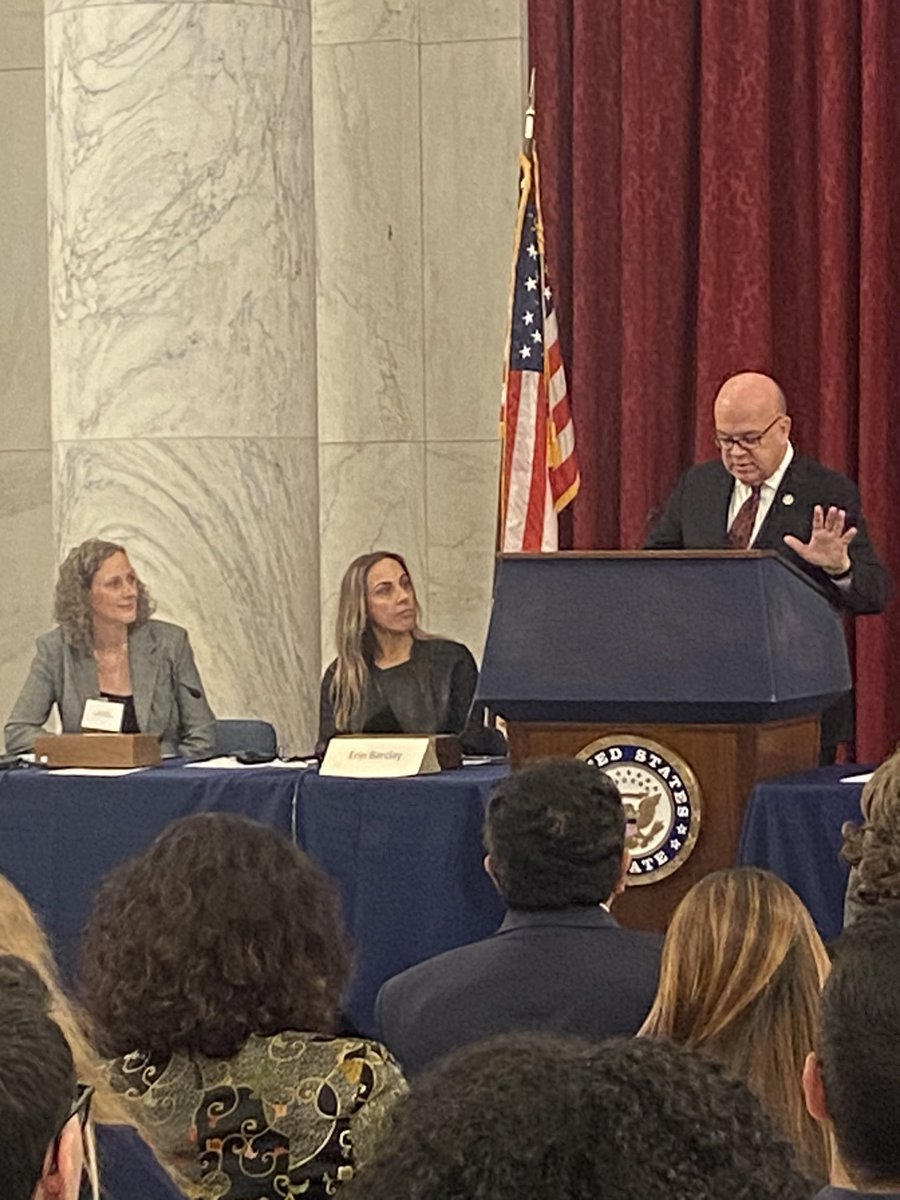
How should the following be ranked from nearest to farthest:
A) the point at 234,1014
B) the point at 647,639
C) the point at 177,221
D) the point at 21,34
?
the point at 234,1014 → the point at 647,639 → the point at 177,221 → the point at 21,34

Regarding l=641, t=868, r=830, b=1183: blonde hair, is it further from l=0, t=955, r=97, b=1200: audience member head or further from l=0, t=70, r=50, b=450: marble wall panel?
l=0, t=70, r=50, b=450: marble wall panel

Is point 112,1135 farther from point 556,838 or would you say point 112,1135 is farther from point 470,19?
point 470,19

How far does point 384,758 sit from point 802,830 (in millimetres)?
1235

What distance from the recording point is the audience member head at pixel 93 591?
6.98 meters

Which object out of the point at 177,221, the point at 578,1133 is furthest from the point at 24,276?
the point at 578,1133

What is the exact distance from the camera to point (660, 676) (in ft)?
17.0

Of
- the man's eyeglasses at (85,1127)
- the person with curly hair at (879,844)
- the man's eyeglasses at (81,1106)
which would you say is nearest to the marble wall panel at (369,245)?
the person with curly hair at (879,844)

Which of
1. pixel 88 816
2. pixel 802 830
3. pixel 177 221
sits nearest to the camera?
pixel 802 830

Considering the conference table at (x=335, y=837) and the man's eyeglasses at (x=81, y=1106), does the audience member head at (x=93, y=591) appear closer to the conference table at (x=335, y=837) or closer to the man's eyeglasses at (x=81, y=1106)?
the conference table at (x=335, y=837)

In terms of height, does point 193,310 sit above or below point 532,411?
above

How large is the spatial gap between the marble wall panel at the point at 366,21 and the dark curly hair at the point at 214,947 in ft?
21.2

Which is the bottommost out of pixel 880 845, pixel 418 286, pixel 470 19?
pixel 880 845

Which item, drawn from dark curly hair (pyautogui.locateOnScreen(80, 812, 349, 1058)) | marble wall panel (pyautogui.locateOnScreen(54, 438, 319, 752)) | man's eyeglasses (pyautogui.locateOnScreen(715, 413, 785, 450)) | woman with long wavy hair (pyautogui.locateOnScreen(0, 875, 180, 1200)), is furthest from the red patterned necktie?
woman with long wavy hair (pyautogui.locateOnScreen(0, 875, 180, 1200))

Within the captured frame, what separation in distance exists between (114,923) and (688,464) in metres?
5.94
